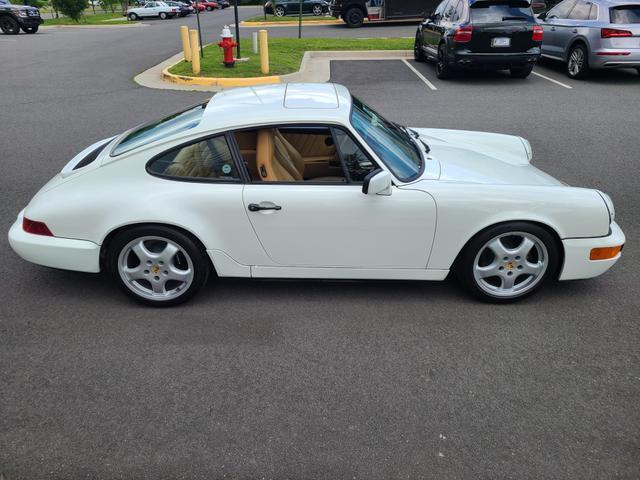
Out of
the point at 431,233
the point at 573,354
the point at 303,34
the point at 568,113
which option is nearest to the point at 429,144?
the point at 431,233

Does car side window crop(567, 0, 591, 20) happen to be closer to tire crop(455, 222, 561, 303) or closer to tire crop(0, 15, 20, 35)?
tire crop(455, 222, 561, 303)

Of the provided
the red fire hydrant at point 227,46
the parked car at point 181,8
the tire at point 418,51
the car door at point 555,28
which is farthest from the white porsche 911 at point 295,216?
the parked car at point 181,8

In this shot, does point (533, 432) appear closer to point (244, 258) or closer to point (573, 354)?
point (573, 354)

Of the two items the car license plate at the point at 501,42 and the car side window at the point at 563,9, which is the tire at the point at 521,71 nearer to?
the car license plate at the point at 501,42

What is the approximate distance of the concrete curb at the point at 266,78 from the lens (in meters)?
11.7

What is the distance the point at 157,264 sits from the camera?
3.79 metres

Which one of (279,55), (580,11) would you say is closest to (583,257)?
(580,11)

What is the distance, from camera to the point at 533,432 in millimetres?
2809

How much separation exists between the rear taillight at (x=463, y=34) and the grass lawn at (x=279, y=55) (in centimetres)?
375

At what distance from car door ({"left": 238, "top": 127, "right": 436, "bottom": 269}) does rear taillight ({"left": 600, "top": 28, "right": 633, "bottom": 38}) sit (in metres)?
9.77

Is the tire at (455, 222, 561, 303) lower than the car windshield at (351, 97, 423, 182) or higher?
lower

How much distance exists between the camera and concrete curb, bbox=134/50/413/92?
38.3ft

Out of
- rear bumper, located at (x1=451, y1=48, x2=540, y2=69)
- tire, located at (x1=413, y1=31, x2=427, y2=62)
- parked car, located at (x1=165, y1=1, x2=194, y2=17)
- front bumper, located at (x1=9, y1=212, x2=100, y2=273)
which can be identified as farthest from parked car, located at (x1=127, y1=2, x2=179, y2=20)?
front bumper, located at (x1=9, y1=212, x2=100, y2=273)

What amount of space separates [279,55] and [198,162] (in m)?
12.0
